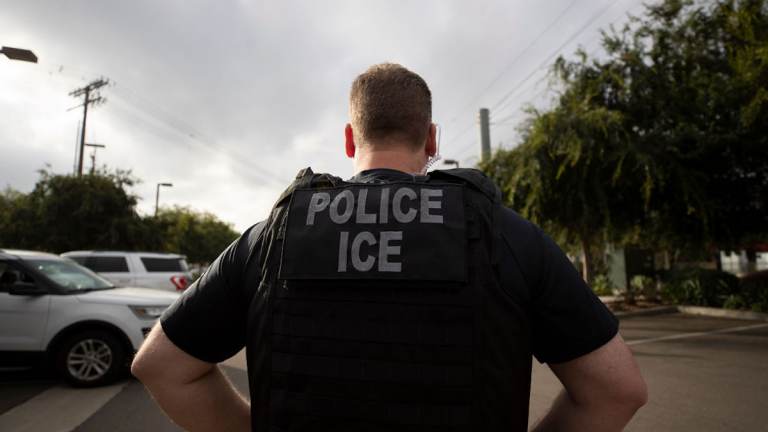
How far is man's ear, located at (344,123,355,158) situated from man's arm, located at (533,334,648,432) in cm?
90

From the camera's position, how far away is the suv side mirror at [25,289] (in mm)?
6066

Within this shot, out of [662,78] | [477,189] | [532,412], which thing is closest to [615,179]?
[662,78]

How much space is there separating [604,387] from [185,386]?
3.81 ft

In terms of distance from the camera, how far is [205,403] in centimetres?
145

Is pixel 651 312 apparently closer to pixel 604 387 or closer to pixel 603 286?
pixel 603 286

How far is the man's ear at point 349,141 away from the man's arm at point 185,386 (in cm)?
79

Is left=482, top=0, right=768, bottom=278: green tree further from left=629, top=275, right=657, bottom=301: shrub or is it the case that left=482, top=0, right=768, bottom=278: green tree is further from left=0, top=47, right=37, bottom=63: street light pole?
left=0, top=47, right=37, bottom=63: street light pole

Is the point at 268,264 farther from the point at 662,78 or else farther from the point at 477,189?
the point at 662,78

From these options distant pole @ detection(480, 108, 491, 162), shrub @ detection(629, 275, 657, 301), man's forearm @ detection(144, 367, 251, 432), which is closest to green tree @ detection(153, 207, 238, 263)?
distant pole @ detection(480, 108, 491, 162)

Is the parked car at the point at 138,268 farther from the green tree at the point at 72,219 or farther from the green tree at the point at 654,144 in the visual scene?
the green tree at the point at 72,219

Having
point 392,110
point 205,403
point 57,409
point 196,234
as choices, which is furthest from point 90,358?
point 196,234

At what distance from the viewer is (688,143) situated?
12.3 meters

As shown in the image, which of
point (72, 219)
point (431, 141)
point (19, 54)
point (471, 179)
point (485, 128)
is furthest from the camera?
point (72, 219)

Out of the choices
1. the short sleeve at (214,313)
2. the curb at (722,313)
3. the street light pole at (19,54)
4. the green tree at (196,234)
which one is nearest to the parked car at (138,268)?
the street light pole at (19,54)
